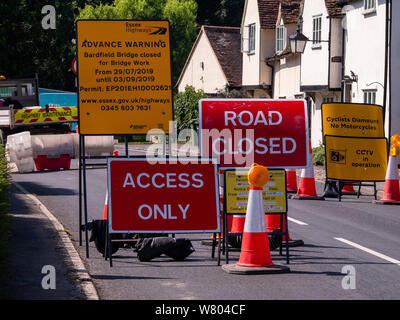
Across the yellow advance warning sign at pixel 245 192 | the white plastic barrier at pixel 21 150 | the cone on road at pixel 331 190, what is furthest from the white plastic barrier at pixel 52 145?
the yellow advance warning sign at pixel 245 192

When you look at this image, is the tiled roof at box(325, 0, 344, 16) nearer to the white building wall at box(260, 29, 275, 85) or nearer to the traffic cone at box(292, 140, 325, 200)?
the white building wall at box(260, 29, 275, 85)

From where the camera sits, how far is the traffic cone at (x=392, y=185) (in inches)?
647

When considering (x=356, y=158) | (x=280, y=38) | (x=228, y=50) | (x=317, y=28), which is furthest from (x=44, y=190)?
(x=228, y=50)

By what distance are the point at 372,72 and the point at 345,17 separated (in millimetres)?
3614

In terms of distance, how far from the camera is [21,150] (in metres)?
23.6

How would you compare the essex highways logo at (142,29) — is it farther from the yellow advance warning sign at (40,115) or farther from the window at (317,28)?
the window at (317,28)

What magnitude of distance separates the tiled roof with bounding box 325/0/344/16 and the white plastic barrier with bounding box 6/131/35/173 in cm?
1351

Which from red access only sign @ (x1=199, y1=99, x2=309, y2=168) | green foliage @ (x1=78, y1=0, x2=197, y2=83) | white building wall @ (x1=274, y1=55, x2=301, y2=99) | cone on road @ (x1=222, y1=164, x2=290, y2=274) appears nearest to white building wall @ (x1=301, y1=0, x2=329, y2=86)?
white building wall @ (x1=274, y1=55, x2=301, y2=99)

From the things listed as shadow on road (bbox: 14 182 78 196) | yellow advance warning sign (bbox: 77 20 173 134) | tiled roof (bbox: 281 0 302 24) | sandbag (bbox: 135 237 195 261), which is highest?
tiled roof (bbox: 281 0 302 24)

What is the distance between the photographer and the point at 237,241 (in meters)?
10.3

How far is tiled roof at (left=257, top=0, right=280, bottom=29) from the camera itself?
4219 centimetres

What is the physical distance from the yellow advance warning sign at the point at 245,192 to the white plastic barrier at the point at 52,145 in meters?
15.0

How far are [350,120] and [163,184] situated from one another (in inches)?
339

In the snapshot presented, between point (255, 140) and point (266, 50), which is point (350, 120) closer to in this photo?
point (255, 140)
